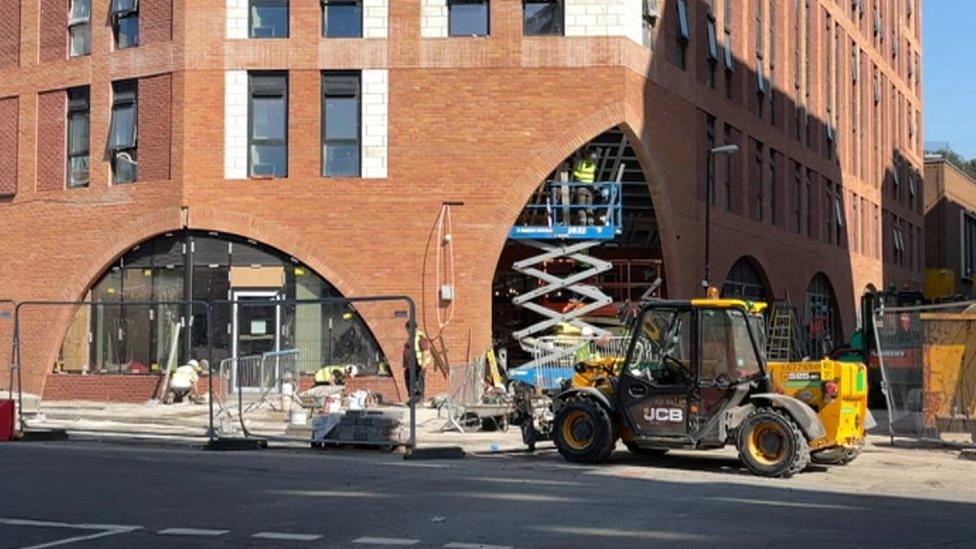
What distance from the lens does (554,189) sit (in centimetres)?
3097

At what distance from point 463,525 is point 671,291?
74.4 feet

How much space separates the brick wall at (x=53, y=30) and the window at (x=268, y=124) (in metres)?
5.92

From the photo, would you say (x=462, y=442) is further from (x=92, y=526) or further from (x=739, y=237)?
(x=739, y=237)

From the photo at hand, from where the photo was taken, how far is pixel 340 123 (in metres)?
30.2

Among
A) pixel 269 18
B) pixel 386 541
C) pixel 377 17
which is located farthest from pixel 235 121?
pixel 386 541

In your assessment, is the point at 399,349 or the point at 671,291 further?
the point at 671,291

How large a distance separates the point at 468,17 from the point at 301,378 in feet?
43.1

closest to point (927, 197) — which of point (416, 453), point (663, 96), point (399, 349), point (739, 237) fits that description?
point (739, 237)

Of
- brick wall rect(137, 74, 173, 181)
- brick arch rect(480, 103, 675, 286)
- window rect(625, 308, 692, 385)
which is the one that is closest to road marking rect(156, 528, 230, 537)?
window rect(625, 308, 692, 385)

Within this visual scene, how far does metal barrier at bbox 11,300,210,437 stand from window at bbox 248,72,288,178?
406 cm

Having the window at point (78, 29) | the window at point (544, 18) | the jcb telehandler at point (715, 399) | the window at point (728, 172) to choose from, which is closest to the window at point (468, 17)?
the window at point (544, 18)

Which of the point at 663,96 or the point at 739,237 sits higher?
the point at 663,96

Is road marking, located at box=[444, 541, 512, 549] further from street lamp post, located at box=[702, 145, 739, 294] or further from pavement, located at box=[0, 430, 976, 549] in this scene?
street lamp post, located at box=[702, 145, 739, 294]

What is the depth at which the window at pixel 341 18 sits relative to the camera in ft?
99.3
